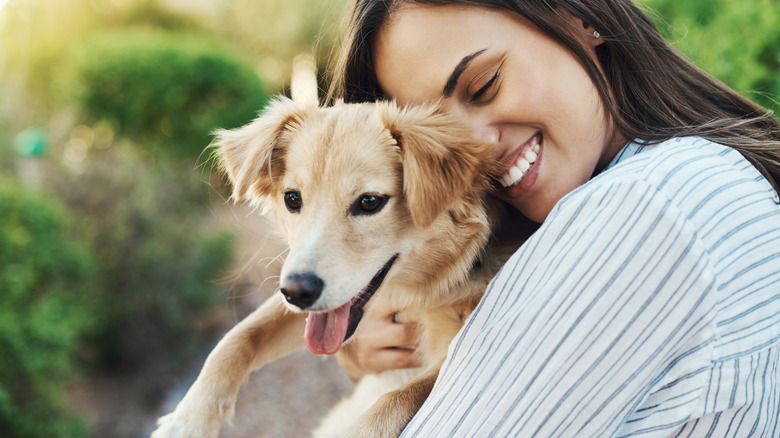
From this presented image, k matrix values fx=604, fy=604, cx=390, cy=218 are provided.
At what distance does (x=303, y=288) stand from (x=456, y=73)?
0.79 m

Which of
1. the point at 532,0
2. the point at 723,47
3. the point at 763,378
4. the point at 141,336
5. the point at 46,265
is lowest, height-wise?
the point at 141,336

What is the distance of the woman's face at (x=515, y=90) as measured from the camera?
176 centimetres

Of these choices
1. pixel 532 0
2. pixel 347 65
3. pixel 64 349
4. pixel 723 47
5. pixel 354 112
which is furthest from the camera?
pixel 64 349

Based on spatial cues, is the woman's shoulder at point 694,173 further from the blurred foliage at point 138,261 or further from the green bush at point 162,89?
the green bush at point 162,89

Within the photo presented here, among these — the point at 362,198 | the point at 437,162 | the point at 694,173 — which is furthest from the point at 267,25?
the point at 694,173

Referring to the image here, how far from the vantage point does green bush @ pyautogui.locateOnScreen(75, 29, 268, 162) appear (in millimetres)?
7484

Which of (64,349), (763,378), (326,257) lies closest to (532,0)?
(326,257)

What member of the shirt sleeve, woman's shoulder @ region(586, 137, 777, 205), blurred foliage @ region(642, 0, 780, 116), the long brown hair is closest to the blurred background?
blurred foliage @ region(642, 0, 780, 116)

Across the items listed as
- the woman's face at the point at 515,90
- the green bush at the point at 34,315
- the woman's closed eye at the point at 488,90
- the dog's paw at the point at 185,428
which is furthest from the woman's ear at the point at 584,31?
the green bush at the point at 34,315

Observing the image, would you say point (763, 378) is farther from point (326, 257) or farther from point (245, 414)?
point (245, 414)

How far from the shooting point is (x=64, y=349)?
3959 mm

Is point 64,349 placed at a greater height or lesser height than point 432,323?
lesser

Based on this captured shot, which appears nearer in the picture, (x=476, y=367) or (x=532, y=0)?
(x=476, y=367)

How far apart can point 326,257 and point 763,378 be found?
119 cm
